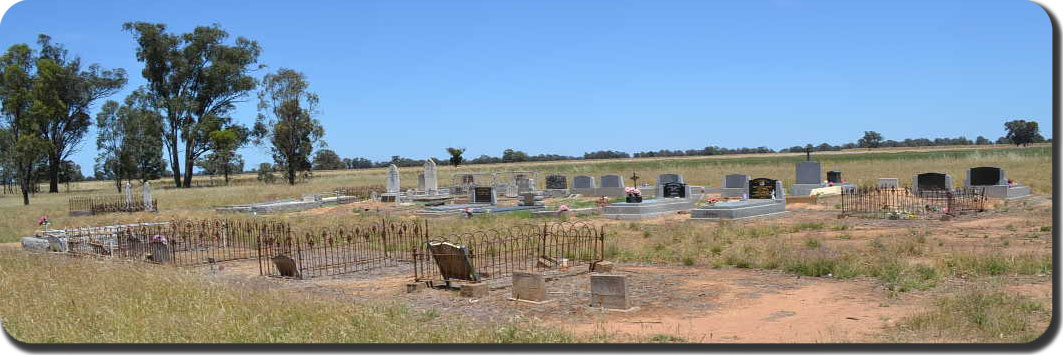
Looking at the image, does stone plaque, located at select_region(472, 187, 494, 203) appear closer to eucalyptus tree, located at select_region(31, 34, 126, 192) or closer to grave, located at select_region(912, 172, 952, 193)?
grave, located at select_region(912, 172, 952, 193)

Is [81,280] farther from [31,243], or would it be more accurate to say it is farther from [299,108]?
[299,108]

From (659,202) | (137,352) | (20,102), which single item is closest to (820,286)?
(137,352)

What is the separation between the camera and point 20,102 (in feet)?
160

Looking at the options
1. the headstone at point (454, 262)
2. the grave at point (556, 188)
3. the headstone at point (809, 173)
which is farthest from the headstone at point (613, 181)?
the headstone at point (454, 262)

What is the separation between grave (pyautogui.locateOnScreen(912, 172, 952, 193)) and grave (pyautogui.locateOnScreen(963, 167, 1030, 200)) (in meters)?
0.66

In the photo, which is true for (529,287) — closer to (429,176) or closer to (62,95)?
(429,176)

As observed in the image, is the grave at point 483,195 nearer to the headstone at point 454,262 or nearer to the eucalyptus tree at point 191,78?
the headstone at point 454,262

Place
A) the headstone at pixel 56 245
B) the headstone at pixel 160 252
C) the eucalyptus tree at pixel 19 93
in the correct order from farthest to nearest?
the eucalyptus tree at pixel 19 93
the headstone at pixel 56 245
the headstone at pixel 160 252

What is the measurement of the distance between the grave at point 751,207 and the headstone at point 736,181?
5.81 m

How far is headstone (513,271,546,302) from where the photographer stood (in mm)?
9758

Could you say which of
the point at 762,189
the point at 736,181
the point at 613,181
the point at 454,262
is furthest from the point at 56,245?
the point at 736,181

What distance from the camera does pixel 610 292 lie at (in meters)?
9.27

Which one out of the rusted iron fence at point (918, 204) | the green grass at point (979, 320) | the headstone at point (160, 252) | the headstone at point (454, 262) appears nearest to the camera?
the green grass at point (979, 320)

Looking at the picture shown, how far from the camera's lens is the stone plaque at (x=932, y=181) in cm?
2517
